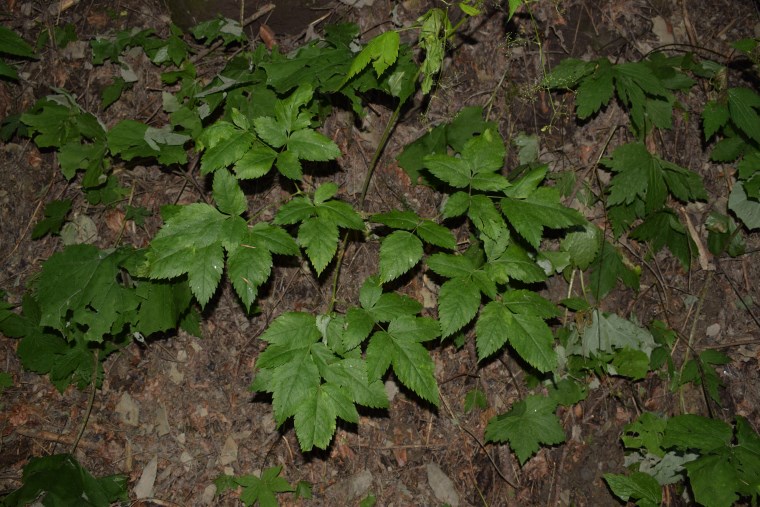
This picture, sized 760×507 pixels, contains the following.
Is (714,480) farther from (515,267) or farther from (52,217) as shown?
(52,217)

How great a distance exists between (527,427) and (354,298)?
3.89 ft

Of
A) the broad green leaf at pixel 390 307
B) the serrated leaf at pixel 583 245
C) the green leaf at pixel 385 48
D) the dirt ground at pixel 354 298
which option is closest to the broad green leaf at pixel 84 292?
the dirt ground at pixel 354 298

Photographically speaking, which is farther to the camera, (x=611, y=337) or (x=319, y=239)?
(x=611, y=337)

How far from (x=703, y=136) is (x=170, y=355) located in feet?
11.7

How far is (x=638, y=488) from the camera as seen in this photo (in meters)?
2.98

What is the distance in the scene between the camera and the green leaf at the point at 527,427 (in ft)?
9.77

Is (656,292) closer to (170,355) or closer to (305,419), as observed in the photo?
(305,419)

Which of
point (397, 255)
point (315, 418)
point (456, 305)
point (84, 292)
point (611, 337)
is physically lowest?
point (611, 337)

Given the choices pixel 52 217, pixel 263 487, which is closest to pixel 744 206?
pixel 263 487

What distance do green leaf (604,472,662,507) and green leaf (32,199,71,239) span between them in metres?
3.48

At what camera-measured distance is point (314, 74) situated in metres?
2.86

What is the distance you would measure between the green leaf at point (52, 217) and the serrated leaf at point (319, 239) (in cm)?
190

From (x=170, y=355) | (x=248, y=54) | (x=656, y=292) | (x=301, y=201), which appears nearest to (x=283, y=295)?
(x=170, y=355)

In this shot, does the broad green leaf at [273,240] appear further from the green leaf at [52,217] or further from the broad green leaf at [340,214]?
the green leaf at [52,217]
